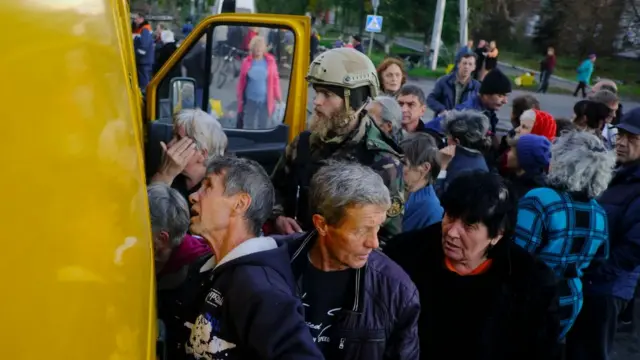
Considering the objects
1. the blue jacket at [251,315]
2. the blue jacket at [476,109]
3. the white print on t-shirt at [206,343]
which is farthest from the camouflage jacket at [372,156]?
the blue jacket at [476,109]

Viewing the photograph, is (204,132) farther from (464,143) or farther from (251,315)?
(251,315)

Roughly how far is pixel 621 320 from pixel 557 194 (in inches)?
113

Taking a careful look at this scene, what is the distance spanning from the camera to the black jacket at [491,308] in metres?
2.69

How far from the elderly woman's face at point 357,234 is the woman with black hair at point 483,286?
70cm

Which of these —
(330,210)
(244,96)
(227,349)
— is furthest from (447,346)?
(244,96)

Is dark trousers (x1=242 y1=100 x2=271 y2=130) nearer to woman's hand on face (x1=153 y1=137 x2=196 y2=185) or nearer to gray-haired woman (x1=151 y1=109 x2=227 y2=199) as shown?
gray-haired woman (x1=151 y1=109 x2=227 y2=199)

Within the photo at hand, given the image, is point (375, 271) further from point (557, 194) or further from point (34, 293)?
point (557, 194)

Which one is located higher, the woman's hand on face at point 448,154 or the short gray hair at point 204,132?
the short gray hair at point 204,132

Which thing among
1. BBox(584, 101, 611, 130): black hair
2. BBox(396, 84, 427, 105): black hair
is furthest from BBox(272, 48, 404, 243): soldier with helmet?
BBox(584, 101, 611, 130): black hair

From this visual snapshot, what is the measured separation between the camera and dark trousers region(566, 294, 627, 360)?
12.6 feet

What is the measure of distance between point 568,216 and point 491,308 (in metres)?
0.82

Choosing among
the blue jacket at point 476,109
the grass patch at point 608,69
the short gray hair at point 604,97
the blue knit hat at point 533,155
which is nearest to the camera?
the blue knit hat at point 533,155

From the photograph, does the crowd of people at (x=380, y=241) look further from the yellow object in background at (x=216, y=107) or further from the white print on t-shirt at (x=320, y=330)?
the yellow object in background at (x=216, y=107)

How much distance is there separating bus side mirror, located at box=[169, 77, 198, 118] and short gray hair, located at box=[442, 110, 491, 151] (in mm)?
1735
